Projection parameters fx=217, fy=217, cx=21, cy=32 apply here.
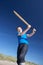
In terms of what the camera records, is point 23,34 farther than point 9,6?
No

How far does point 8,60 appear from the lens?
4.83m

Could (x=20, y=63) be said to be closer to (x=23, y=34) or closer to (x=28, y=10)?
(x=23, y=34)

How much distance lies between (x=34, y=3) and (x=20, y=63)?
2.13 m

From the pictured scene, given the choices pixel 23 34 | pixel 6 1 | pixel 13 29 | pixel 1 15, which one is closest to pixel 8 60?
pixel 13 29

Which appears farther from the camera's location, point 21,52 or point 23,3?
point 23,3

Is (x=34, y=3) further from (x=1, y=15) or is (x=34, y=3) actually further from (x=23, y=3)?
(x=1, y=15)

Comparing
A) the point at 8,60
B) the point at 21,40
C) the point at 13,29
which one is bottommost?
the point at 21,40

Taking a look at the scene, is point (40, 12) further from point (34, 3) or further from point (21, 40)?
point (21, 40)

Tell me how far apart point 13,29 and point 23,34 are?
191cm

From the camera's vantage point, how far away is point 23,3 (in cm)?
471

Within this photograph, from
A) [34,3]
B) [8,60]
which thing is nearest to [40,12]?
[34,3]

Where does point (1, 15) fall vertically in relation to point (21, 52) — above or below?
above

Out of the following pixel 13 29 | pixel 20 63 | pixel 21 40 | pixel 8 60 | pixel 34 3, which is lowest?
pixel 20 63

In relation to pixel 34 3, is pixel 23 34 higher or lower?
lower
